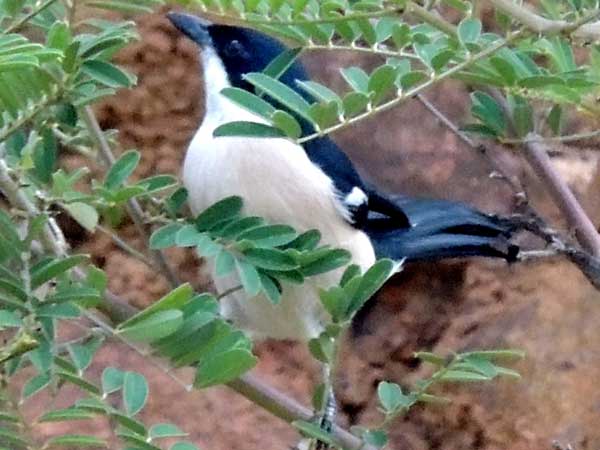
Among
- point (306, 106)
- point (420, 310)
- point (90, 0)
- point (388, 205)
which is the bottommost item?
point (420, 310)

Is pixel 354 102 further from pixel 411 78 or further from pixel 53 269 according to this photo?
pixel 53 269

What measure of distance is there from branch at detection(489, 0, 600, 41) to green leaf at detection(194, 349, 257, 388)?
1.07ft

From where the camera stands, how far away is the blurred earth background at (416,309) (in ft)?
5.06

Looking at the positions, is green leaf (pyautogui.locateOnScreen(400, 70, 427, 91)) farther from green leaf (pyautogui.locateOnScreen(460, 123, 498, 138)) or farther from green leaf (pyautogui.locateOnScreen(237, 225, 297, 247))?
green leaf (pyautogui.locateOnScreen(460, 123, 498, 138))

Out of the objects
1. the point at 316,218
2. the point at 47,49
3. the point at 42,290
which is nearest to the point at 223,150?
the point at 316,218

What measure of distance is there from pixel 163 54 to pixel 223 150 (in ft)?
1.50

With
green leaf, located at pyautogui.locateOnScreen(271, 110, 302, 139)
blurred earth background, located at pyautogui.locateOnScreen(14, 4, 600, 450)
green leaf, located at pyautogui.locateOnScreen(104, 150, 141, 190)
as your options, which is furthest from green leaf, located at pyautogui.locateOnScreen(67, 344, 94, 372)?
blurred earth background, located at pyautogui.locateOnScreen(14, 4, 600, 450)

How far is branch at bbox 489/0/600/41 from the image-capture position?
34.0 inches

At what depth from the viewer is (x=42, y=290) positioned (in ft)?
2.91

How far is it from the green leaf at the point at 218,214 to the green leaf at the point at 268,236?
0.12ft

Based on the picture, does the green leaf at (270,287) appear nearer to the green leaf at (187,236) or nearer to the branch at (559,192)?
the green leaf at (187,236)

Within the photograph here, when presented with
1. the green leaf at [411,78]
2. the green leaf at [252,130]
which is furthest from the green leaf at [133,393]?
the green leaf at [411,78]

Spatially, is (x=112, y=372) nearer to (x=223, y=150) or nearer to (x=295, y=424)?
(x=295, y=424)

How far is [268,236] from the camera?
0.98 m
